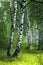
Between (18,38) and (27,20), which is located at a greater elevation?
(27,20)

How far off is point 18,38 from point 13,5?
0.61 meters

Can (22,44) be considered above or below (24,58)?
above

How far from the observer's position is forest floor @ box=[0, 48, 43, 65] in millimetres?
4102

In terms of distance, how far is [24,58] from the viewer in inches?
167

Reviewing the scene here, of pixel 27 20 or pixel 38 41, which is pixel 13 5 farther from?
pixel 38 41

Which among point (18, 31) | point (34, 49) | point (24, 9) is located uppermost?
point (24, 9)

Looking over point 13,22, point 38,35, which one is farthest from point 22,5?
point 38,35

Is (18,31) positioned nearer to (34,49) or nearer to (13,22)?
(13,22)

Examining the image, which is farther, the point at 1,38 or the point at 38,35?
the point at 38,35

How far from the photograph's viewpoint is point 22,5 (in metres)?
4.32

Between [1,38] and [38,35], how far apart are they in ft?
2.38

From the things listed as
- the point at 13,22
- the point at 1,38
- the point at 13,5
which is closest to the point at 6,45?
the point at 1,38

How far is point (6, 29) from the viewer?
13.7 feet

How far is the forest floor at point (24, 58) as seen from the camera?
4.10 meters
